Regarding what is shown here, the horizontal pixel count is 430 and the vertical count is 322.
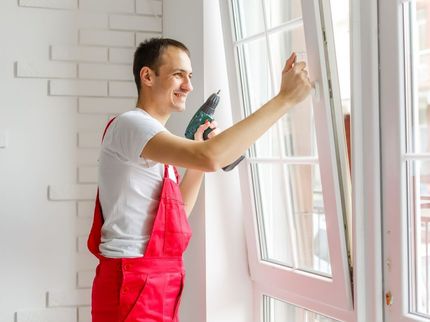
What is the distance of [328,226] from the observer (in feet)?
6.63

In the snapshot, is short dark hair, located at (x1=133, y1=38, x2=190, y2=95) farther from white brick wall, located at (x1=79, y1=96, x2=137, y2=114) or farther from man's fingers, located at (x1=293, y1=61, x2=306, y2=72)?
white brick wall, located at (x1=79, y1=96, x2=137, y2=114)

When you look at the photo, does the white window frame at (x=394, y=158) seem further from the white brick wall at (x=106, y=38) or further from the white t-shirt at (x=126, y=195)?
the white brick wall at (x=106, y=38)

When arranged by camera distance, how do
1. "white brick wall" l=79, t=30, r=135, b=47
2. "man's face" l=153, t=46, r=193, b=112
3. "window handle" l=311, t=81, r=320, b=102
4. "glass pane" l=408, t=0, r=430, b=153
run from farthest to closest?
"white brick wall" l=79, t=30, r=135, b=47 < "man's face" l=153, t=46, r=193, b=112 < "window handle" l=311, t=81, r=320, b=102 < "glass pane" l=408, t=0, r=430, b=153

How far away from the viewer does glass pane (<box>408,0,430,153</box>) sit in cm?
169

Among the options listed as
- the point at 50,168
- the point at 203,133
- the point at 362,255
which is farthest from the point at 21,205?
the point at 362,255

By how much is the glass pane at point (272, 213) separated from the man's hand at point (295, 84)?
447mm

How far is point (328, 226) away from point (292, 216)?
29 centimetres

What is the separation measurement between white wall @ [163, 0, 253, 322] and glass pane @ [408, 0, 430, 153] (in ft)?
3.09

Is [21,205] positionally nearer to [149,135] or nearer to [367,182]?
[149,135]

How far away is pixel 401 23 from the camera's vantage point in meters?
1.74

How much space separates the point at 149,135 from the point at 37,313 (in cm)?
133

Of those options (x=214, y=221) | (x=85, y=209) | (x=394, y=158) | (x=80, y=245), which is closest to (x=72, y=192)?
(x=85, y=209)

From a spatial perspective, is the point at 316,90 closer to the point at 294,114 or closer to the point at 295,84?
the point at 295,84

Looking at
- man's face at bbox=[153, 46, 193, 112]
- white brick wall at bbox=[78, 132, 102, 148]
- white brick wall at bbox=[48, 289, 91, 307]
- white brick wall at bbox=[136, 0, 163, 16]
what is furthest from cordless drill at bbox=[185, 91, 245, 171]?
white brick wall at bbox=[48, 289, 91, 307]
